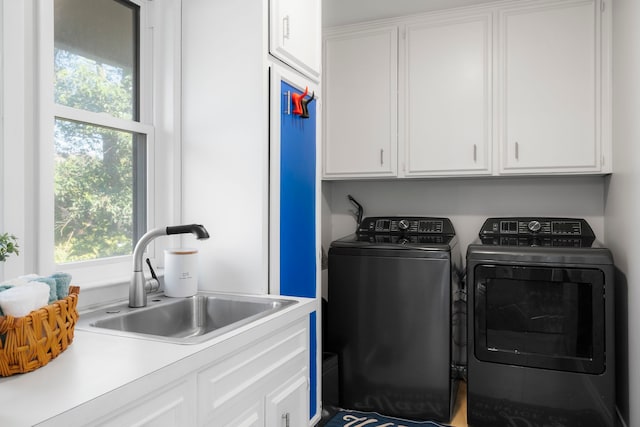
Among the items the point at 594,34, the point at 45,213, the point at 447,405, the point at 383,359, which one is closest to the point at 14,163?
the point at 45,213

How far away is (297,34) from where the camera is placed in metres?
1.93

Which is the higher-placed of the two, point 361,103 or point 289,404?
point 361,103

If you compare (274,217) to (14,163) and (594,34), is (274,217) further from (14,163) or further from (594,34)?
(594,34)

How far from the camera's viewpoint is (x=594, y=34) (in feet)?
7.98

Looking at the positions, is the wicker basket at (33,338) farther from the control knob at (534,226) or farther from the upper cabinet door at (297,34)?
the control knob at (534,226)

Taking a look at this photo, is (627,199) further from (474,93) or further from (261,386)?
(261,386)

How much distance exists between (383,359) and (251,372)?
1401mm

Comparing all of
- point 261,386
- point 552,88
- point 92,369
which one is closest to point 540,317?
point 552,88

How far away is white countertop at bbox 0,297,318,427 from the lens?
738mm

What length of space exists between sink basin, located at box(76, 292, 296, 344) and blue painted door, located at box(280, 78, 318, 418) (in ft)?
0.77

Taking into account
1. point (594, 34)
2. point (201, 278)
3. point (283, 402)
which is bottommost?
point (283, 402)

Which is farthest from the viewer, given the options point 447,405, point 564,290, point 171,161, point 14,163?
point 447,405

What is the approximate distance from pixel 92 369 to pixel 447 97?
Result: 7.99 feet

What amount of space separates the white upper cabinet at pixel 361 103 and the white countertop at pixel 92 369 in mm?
1829
